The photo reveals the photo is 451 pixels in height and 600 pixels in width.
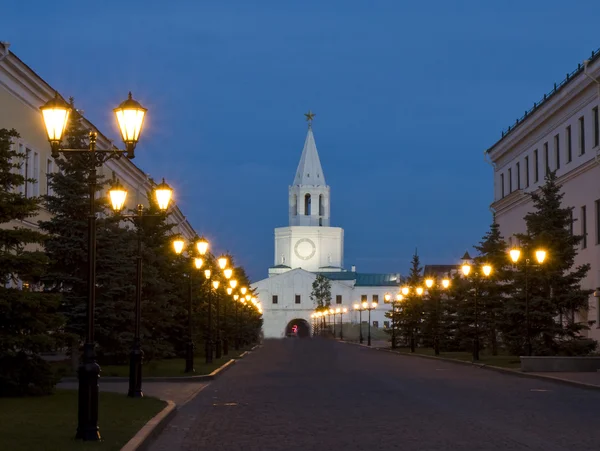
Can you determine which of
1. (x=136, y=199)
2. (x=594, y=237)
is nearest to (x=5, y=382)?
(x=594, y=237)

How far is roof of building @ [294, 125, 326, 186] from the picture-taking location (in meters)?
185

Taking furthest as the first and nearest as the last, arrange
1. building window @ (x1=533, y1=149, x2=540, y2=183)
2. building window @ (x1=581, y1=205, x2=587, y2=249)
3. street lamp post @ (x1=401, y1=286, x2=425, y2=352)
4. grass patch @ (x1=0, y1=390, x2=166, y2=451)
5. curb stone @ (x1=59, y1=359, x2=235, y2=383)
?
street lamp post @ (x1=401, y1=286, x2=425, y2=352) < building window @ (x1=533, y1=149, x2=540, y2=183) < building window @ (x1=581, y1=205, x2=587, y2=249) < curb stone @ (x1=59, y1=359, x2=235, y2=383) < grass patch @ (x1=0, y1=390, x2=166, y2=451)

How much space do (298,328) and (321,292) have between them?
2297 centimetres

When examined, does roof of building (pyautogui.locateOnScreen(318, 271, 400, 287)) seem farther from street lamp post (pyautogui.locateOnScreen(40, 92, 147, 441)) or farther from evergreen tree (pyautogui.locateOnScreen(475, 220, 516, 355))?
street lamp post (pyautogui.locateOnScreen(40, 92, 147, 441))

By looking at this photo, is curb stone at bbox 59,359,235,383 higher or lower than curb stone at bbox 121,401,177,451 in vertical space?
lower

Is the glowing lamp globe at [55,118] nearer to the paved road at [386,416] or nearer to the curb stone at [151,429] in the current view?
the curb stone at [151,429]

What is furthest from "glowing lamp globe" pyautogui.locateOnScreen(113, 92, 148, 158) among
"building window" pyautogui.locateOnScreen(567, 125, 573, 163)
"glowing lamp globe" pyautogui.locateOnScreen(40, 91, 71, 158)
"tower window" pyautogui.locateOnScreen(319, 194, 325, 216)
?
"tower window" pyautogui.locateOnScreen(319, 194, 325, 216)


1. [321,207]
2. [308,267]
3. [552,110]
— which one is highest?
[321,207]

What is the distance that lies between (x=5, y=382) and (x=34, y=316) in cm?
138

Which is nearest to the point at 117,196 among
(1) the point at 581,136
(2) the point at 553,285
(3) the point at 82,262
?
(3) the point at 82,262

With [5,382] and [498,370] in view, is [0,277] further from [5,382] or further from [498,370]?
[498,370]

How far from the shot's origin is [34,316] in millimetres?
19969

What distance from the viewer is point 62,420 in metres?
15.8

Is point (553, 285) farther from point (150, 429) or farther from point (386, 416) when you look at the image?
point (150, 429)
